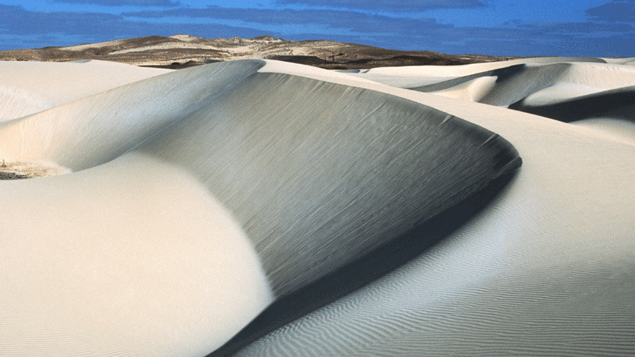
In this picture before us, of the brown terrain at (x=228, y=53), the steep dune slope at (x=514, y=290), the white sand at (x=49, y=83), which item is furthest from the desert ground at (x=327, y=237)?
the brown terrain at (x=228, y=53)

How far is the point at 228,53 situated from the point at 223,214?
62463 mm

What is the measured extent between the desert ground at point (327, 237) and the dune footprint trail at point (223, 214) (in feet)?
0.09

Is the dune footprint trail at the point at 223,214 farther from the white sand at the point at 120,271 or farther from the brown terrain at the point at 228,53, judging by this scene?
the brown terrain at the point at 228,53

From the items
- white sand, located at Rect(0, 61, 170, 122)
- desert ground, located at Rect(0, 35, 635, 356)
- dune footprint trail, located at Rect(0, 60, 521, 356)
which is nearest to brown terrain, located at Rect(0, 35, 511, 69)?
white sand, located at Rect(0, 61, 170, 122)

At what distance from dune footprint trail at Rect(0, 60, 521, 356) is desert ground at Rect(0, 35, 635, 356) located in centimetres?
3

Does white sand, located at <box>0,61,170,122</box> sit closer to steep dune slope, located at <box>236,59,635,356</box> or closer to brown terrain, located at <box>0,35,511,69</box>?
steep dune slope, located at <box>236,59,635,356</box>

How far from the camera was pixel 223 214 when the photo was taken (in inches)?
356

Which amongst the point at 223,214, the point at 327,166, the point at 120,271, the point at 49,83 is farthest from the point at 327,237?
the point at 49,83

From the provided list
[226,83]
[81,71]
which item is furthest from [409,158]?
[81,71]

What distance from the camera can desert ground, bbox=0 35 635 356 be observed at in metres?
3.65

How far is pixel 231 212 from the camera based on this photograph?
9.11 m

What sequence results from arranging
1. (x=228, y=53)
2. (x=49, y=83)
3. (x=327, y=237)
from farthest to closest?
(x=228, y=53) → (x=49, y=83) → (x=327, y=237)

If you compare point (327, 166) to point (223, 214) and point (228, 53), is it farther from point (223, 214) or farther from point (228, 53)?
point (228, 53)

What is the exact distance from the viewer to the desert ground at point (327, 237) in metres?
3.65
